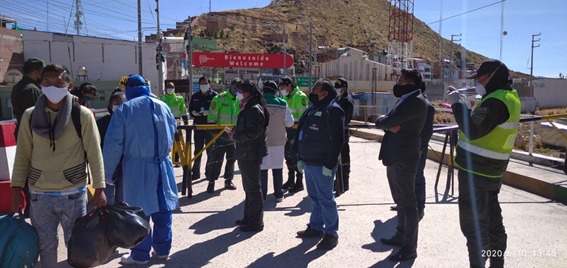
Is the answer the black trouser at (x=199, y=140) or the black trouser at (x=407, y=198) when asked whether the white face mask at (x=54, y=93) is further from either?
the black trouser at (x=199, y=140)

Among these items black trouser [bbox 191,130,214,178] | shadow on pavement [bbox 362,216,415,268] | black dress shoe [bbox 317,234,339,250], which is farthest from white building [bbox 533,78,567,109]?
A: black dress shoe [bbox 317,234,339,250]

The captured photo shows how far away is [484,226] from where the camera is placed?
11.4 feet

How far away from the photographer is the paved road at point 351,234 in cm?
419

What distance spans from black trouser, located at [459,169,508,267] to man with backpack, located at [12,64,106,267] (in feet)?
9.40

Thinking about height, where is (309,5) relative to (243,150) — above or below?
above

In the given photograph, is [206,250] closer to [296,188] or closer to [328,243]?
[328,243]

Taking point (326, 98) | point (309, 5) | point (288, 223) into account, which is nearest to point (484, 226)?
point (326, 98)

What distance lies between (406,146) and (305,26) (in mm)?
83773

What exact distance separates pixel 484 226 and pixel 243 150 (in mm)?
2661

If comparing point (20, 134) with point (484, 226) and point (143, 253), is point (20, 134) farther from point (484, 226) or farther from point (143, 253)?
point (484, 226)

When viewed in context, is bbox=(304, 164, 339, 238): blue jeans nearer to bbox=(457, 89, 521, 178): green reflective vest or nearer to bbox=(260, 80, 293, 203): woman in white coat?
bbox=(457, 89, 521, 178): green reflective vest

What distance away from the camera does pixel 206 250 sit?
14.6 ft

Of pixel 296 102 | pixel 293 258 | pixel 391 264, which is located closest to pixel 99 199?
pixel 293 258

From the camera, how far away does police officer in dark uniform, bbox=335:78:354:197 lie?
6344 millimetres
